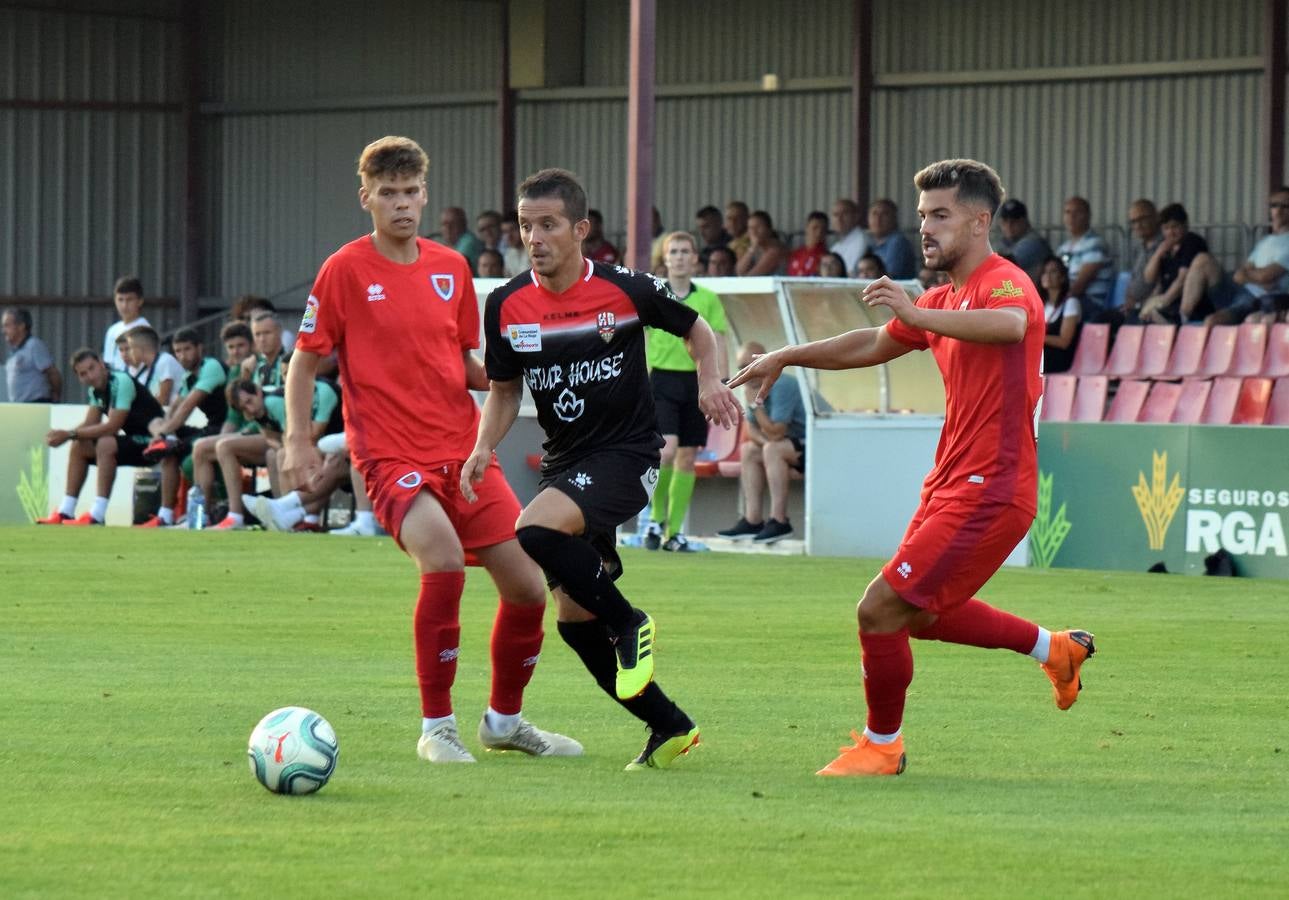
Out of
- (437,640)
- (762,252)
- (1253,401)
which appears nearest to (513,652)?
(437,640)

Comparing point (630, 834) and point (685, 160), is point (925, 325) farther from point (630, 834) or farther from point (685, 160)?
point (685, 160)

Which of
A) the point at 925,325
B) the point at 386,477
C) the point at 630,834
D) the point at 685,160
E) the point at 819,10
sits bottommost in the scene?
the point at 630,834

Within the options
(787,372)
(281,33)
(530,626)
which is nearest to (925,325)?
(530,626)

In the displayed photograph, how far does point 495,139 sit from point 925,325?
2361cm

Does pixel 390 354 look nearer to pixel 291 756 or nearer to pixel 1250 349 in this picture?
pixel 291 756

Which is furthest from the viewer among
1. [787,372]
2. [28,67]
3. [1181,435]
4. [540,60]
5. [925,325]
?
[28,67]

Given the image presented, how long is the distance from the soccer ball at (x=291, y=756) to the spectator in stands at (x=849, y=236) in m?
16.1

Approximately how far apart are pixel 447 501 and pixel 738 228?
16.6 metres

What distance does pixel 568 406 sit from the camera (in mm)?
6605

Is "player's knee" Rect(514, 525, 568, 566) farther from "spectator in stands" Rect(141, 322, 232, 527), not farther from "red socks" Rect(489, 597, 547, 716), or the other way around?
"spectator in stands" Rect(141, 322, 232, 527)

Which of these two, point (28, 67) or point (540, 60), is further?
point (28, 67)

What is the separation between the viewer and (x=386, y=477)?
6.80 meters

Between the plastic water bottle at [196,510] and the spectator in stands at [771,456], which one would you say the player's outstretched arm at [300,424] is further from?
the plastic water bottle at [196,510]

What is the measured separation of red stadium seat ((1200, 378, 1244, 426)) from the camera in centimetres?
1788
